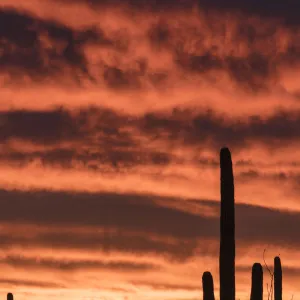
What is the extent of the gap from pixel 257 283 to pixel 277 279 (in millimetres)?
4493

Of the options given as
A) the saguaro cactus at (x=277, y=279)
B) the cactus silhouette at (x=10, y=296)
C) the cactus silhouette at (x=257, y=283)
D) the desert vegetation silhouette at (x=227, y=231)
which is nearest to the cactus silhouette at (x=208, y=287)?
the cactus silhouette at (x=257, y=283)

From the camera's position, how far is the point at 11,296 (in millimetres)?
34031

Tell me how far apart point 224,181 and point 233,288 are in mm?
2120

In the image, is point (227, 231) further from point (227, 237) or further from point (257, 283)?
point (257, 283)

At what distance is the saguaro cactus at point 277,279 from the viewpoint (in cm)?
2806

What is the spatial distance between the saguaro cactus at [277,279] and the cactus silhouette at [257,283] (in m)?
4.05

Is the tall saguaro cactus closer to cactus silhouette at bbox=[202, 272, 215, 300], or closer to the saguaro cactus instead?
cactus silhouette at bbox=[202, 272, 215, 300]

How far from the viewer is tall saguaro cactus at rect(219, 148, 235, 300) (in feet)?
66.9

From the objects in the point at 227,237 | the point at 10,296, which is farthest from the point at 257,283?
the point at 10,296

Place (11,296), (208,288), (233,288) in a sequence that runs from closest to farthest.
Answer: (233,288), (208,288), (11,296)

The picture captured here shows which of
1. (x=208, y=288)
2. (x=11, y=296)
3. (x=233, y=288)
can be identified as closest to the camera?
(x=233, y=288)

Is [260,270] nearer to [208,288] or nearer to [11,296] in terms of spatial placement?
[208,288]

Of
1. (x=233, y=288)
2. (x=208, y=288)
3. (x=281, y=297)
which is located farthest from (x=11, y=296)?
(x=233, y=288)

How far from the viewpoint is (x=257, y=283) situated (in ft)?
78.4
